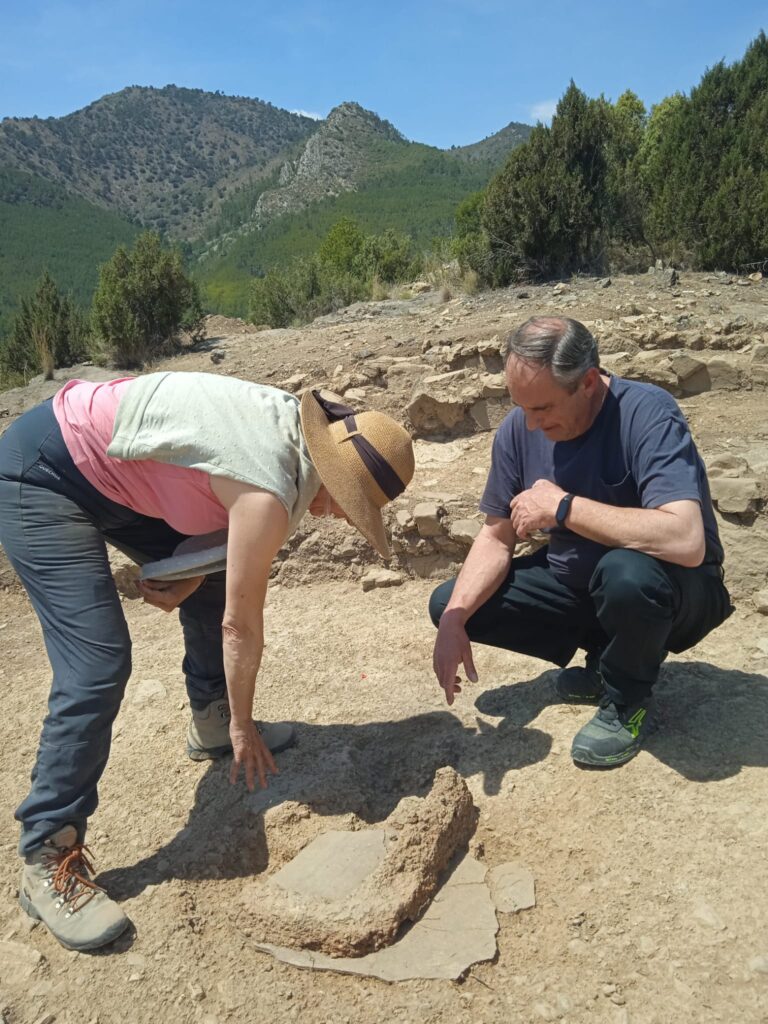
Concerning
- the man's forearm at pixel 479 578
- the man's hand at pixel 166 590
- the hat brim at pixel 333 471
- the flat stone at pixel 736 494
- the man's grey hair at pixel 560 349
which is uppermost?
the man's grey hair at pixel 560 349

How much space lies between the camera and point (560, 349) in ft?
6.97

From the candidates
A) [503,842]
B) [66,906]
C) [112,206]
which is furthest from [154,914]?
[112,206]

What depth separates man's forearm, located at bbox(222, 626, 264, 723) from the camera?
1920 millimetres

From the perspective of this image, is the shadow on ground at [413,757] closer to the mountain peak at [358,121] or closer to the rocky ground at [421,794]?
the rocky ground at [421,794]

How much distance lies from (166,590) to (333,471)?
66 cm

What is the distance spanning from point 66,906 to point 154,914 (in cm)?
22

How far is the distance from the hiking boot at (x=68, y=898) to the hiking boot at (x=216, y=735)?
26.3 inches

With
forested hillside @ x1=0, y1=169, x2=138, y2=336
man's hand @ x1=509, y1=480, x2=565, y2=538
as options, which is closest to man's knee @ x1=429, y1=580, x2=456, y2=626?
man's hand @ x1=509, y1=480, x2=565, y2=538

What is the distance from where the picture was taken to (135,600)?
4055 mm

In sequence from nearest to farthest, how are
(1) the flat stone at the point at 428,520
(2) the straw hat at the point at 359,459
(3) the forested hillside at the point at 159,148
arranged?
(2) the straw hat at the point at 359,459
(1) the flat stone at the point at 428,520
(3) the forested hillside at the point at 159,148

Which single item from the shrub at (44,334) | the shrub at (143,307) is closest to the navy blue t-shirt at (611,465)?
the shrub at (143,307)

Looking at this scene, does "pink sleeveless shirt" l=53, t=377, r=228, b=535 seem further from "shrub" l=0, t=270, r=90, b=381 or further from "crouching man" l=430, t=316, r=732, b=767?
"shrub" l=0, t=270, r=90, b=381

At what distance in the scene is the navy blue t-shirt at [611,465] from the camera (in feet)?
6.96

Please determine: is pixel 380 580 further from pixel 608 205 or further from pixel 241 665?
pixel 608 205
